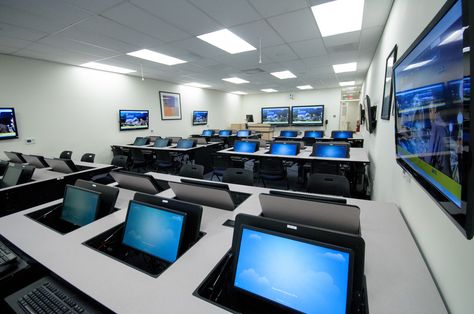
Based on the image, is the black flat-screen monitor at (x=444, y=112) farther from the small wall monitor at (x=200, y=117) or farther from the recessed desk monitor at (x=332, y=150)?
the small wall monitor at (x=200, y=117)

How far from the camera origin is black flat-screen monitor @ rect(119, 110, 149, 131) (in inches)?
253

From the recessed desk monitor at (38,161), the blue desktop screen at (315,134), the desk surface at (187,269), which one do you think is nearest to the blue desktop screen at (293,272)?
the desk surface at (187,269)

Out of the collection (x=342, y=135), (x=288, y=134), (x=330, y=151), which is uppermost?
(x=288, y=134)

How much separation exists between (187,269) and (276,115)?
11.6 m

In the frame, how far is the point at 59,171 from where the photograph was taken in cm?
333

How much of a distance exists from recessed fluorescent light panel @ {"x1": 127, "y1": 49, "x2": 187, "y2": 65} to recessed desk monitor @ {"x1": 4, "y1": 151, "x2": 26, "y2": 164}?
281cm

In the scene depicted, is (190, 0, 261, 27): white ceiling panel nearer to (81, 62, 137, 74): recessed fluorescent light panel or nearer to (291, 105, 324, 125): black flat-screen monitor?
(81, 62, 137, 74): recessed fluorescent light panel

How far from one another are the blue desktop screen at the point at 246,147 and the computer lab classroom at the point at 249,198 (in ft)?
0.08

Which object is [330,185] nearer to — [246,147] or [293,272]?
[293,272]

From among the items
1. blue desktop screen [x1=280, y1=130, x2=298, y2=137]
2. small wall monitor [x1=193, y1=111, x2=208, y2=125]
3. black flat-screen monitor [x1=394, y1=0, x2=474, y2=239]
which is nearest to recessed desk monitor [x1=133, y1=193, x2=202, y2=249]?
black flat-screen monitor [x1=394, y1=0, x2=474, y2=239]

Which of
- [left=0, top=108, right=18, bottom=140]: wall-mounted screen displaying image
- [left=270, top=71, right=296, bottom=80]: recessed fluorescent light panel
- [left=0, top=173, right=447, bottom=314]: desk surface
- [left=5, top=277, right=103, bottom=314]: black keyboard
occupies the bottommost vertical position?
[left=5, top=277, right=103, bottom=314]: black keyboard

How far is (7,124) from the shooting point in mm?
4242

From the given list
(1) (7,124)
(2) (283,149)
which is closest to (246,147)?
(2) (283,149)

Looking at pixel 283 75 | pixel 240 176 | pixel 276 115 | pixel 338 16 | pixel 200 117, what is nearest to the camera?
pixel 240 176
